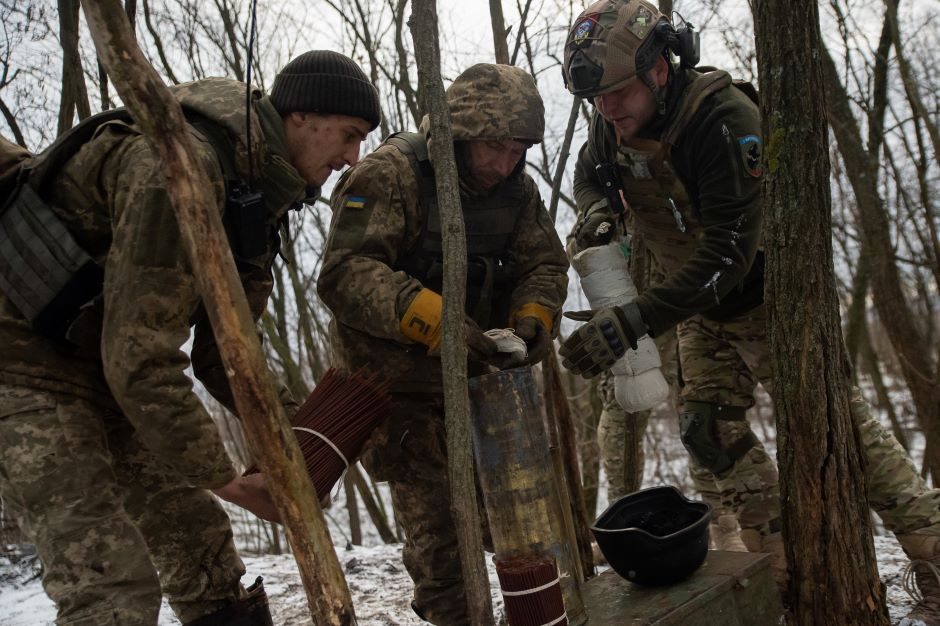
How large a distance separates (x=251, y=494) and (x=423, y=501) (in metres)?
1.08

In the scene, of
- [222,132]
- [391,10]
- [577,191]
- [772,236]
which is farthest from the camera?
[391,10]

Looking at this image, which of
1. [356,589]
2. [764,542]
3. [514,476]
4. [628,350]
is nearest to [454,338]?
[514,476]

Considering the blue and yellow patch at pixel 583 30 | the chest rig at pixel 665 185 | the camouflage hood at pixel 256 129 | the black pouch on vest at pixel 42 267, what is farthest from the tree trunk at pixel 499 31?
the black pouch on vest at pixel 42 267

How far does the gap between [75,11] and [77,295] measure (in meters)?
2.88

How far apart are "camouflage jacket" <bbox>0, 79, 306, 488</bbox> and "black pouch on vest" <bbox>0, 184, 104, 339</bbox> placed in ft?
0.18

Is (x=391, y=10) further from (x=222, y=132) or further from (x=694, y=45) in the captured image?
(x=222, y=132)

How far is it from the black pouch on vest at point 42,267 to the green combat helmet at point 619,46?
2208 millimetres

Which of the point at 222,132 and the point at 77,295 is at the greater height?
the point at 222,132

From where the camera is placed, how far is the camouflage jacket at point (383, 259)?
2.86 m

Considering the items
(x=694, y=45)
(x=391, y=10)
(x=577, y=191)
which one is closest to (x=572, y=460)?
(x=577, y=191)

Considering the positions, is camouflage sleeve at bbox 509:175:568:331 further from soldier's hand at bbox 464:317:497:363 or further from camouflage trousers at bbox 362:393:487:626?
camouflage trousers at bbox 362:393:487:626

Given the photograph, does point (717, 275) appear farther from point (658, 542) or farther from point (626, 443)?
point (626, 443)

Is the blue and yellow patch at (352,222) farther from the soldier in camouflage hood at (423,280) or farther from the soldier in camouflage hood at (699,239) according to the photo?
the soldier in camouflage hood at (699,239)

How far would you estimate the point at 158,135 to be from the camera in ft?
5.84
